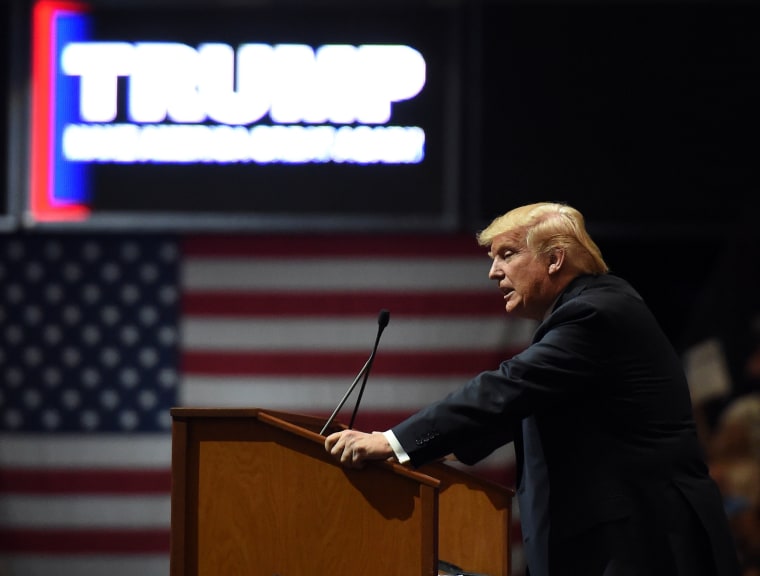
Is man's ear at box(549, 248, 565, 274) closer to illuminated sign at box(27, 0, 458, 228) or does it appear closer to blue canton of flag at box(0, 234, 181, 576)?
illuminated sign at box(27, 0, 458, 228)

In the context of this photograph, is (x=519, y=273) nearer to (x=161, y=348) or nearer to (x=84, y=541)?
(x=161, y=348)

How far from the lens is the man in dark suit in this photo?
2090mm

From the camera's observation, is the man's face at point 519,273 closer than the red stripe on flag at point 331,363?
Yes

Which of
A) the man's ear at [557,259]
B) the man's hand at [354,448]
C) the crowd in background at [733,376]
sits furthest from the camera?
the crowd in background at [733,376]

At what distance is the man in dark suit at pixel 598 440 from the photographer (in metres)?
2.09

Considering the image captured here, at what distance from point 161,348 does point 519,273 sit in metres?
3.32

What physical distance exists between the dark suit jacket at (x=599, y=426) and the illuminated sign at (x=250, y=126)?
3.08m

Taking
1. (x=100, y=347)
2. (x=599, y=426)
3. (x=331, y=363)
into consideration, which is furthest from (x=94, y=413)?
(x=599, y=426)

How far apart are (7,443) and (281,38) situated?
86.6 inches

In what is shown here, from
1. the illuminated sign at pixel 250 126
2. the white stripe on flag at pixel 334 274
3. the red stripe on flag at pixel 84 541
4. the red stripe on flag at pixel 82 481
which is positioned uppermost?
the illuminated sign at pixel 250 126

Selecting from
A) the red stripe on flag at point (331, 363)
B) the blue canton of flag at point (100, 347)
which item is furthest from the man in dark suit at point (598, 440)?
the blue canton of flag at point (100, 347)

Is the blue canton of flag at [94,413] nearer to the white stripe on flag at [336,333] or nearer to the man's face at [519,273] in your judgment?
the white stripe on flag at [336,333]

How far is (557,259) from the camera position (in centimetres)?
228

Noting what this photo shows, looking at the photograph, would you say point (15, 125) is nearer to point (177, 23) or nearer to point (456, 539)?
point (177, 23)
